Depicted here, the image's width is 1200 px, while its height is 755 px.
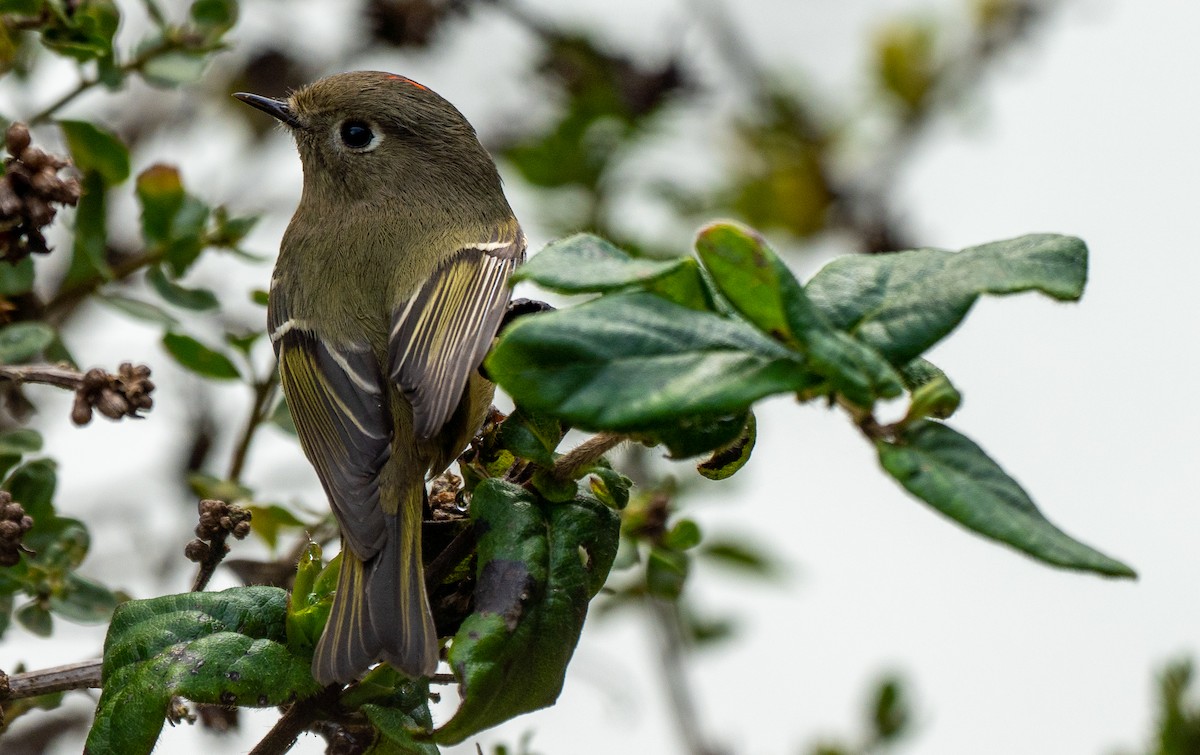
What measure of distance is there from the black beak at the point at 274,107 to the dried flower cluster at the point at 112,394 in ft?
3.30

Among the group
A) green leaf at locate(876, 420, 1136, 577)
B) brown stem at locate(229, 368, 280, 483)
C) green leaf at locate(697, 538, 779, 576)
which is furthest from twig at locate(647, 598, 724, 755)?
green leaf at locate(876, 420, 1136, 577)

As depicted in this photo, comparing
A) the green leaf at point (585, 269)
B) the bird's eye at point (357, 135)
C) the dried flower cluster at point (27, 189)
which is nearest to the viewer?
the green leaf at point (585, 269)

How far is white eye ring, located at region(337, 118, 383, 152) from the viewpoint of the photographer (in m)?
2.56

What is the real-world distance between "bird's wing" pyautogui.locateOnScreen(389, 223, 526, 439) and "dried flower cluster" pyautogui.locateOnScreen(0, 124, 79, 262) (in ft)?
1.57

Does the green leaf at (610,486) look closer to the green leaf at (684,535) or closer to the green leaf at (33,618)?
the green leaf at (684,535)

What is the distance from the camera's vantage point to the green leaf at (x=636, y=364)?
3.11 ft

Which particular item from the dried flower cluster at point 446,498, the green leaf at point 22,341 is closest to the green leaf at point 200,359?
the green leaf at point 22,341

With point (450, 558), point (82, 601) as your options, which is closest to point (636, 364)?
point (450, 558)

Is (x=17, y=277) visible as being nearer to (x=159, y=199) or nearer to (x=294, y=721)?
(x=159, y=199)

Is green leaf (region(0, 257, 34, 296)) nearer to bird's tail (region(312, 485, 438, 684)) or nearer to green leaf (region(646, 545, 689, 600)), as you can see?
bird's tail (region(312, 485, 438, 684))

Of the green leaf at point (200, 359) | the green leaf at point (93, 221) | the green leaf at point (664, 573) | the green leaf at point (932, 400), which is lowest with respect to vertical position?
the green leaf at point (932, 400)

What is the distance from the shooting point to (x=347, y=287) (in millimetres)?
2143

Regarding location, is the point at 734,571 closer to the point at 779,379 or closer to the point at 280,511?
the point at 280,511

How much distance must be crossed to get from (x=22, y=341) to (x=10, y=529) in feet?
1.20
